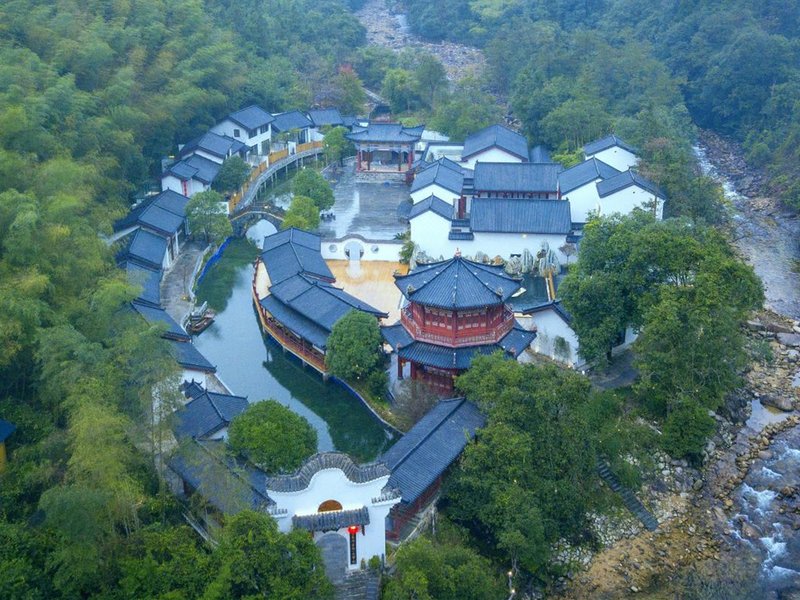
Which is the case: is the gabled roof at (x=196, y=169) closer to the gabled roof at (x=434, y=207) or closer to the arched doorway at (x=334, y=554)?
the gabled roof at (x=434, y=207)

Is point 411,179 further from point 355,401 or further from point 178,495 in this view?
point 178,495

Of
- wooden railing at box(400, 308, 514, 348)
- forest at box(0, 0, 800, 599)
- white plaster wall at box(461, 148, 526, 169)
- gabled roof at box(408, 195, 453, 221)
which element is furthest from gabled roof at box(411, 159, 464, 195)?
wooden railing at box(400, 308, 514, 348)

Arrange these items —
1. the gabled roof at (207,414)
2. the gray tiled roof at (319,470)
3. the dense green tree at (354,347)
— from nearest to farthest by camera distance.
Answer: the gray tiled roof at (319,470), the gabled roof at (207,414), the dense green tree at (354,347)

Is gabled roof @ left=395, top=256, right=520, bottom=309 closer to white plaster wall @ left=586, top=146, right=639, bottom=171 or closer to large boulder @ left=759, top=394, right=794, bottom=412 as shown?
large boulder @ left=759, top=394, right=794, bottom=412

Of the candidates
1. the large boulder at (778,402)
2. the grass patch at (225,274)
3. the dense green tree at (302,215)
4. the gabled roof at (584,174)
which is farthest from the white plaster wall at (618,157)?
the grass patch at (225,274)

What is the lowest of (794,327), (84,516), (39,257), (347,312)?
(794,327)

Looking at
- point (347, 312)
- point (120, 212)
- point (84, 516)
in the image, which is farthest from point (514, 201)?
point (84, 516)
